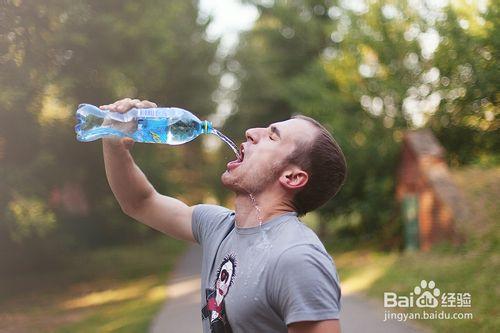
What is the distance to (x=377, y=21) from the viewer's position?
15266 mm

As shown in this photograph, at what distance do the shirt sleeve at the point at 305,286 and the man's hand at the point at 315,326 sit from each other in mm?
17

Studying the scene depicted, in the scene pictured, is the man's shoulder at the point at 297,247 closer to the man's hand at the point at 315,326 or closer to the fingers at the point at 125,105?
the man's hand at the point at 315,326

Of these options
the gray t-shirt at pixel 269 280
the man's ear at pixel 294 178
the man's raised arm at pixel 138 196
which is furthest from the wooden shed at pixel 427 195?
the gray t-shirt at pixel 269 280

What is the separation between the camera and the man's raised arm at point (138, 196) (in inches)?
105

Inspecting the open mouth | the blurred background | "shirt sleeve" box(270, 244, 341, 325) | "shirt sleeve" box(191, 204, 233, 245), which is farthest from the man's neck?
the blurred background

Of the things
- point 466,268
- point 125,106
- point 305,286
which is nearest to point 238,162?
point 125,106

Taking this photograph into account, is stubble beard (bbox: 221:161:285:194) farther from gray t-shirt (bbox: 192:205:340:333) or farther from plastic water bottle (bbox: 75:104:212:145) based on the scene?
plastic water bottle (bbox: 75:104:212:145)

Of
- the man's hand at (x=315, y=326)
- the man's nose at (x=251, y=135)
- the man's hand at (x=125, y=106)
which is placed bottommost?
the man's hand at (x=315, y=326)

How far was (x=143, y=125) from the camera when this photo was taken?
3.30 metres

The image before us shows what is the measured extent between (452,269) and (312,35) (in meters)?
13.7

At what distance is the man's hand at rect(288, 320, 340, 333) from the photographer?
182 centimetres

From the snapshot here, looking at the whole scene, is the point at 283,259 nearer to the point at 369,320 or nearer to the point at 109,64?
the point at 369,320

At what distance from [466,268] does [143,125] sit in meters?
6.99

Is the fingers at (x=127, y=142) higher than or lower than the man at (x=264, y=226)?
higher
